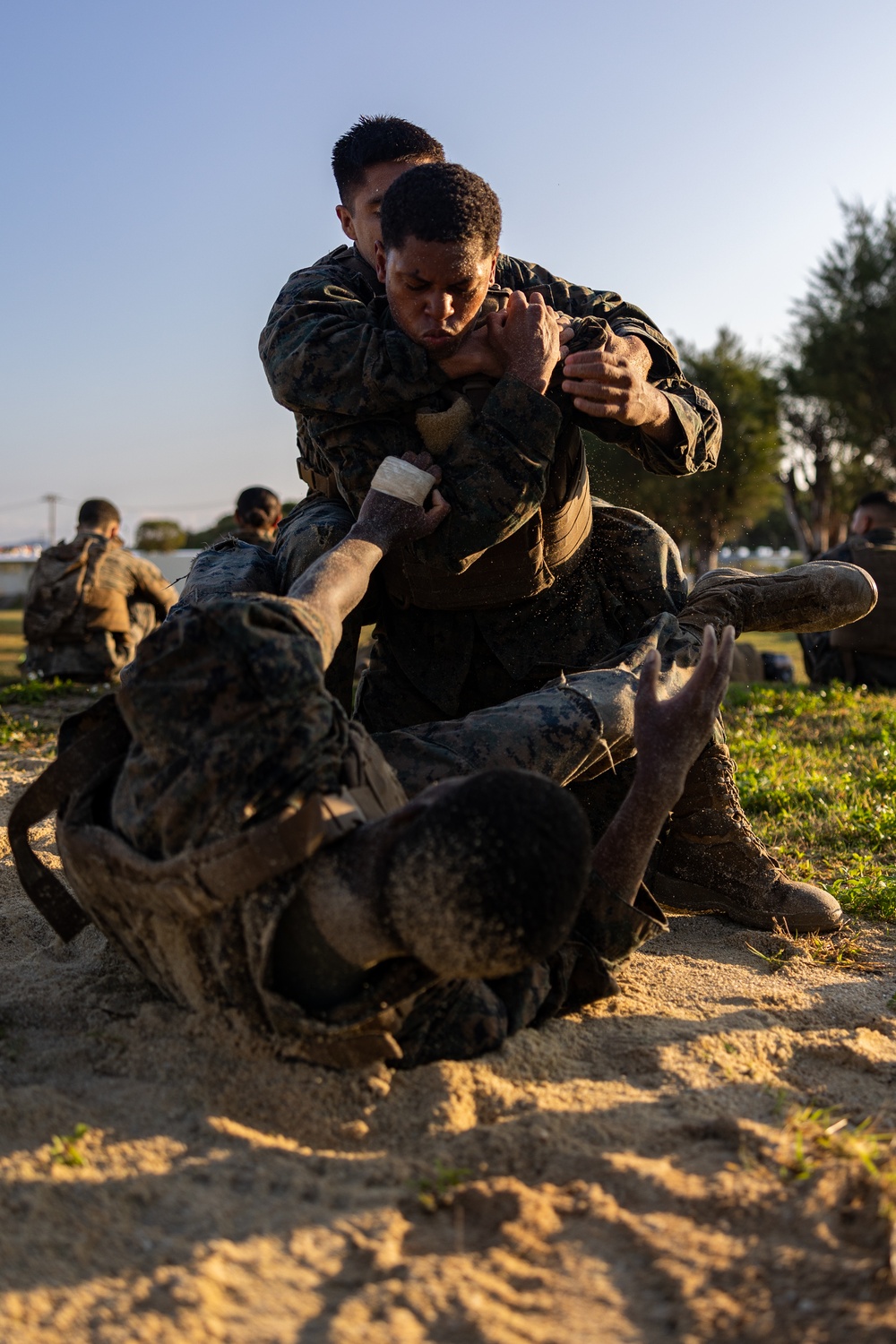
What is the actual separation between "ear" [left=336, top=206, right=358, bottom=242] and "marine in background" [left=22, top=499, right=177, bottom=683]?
22.4ft

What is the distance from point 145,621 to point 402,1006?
9.50 meters

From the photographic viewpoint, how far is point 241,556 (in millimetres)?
3559

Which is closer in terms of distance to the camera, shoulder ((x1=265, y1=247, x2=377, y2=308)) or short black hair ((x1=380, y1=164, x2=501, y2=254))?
short black hair ((x1=380, y1=164, x2=501, y2=254))

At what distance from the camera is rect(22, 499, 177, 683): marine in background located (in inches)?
408

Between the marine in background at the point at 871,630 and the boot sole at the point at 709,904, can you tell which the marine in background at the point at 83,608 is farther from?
the boot sole at the point at 709,904

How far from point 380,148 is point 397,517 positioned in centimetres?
153

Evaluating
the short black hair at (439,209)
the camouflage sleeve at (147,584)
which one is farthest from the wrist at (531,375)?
the camouflage sleeve at (147,584)

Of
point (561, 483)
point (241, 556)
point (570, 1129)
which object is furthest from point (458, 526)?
point (570, 1129)

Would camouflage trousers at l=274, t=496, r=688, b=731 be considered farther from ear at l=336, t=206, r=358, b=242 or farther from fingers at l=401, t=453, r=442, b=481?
ear at l=336, t=206, r=358, b=242

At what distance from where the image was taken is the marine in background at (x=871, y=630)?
9.54 metres

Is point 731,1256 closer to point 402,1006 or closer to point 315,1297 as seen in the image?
point 315,1297

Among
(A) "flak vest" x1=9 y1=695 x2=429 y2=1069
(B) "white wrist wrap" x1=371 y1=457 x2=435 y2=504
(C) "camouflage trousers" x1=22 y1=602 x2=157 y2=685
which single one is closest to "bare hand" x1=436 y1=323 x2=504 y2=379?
(B) "white wrist wrap" x1=371 y1=457 x2=435 y2=504

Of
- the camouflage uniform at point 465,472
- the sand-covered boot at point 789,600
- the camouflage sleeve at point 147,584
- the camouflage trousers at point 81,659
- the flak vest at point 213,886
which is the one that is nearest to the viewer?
the flak vest at point 213,886

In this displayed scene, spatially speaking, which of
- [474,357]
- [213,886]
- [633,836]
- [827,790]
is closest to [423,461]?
[474,357]
